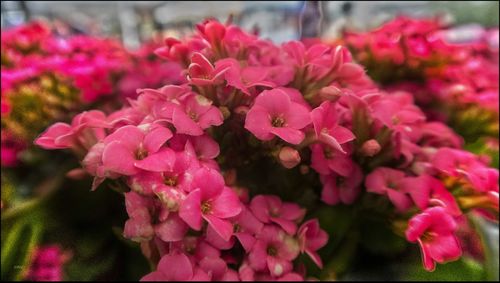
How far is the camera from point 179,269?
264 mm

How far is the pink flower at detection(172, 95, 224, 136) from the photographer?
0.82 ft

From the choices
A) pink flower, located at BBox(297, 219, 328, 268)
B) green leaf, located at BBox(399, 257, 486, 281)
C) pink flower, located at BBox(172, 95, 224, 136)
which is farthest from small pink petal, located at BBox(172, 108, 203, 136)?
green leaf, located at BBox(399, 257, 486, 281)

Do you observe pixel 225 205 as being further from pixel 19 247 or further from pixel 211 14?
pixel 211 14

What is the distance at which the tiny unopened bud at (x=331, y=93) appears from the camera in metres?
0.29

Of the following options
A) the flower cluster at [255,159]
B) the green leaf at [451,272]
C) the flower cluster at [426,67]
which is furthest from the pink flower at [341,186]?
the flower cluster at [426,67]

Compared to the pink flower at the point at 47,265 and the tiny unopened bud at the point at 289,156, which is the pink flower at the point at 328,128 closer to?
the tiny unopened bud at the point at 289,156

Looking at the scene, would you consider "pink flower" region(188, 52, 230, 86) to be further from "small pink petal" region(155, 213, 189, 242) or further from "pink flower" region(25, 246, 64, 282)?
"pink flower" region(25, 246, 64, 282)

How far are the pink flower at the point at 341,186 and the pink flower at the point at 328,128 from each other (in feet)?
0.17

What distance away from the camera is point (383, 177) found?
328 millimetres

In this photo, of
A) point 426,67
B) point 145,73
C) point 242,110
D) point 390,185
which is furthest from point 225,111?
point 426,67

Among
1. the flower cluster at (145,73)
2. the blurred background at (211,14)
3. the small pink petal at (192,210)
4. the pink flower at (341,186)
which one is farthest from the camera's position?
the blurred background at (211,14)

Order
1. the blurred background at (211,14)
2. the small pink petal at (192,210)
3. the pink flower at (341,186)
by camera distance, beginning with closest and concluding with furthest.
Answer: the small pink petal at (192,210)
the pink flower at (341,186)
the blurred background at (211,14)

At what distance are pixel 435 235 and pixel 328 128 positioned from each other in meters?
0.09

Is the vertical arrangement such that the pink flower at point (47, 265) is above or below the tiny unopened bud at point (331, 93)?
below
